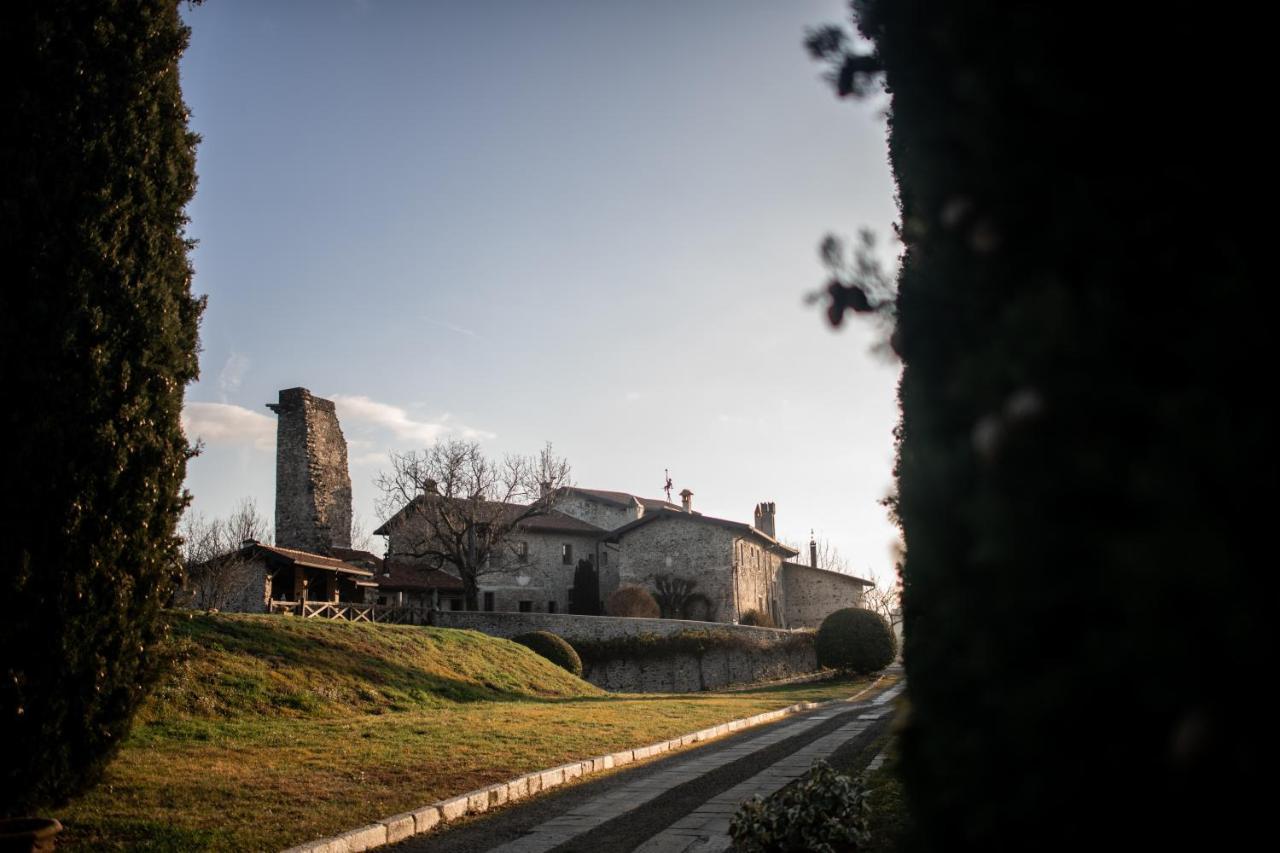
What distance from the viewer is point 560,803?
28.5 feet

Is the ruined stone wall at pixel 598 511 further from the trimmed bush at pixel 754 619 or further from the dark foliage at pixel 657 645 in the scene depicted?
the dark foliage at pixel 657 645

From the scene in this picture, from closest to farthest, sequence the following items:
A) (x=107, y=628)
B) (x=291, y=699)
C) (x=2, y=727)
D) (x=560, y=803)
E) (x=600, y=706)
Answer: (x=2, y=727) < (x=107, y=628) < (x=560, y=803) < (x=291, y=699) < (x=600, y=706)

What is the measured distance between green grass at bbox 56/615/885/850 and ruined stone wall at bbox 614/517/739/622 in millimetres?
18254

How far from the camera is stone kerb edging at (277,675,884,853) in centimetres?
660

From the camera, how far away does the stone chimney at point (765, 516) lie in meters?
54.9

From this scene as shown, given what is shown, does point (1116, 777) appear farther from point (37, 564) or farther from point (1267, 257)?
point (37, 564)

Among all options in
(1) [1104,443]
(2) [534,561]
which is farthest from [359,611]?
(1) [1104,443]

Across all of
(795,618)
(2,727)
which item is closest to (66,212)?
(2,727)

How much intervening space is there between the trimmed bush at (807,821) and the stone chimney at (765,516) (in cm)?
4959

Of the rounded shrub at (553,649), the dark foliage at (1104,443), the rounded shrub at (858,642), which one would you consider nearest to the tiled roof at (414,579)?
the rounded shrub at (553,649)

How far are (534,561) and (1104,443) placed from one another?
158ft

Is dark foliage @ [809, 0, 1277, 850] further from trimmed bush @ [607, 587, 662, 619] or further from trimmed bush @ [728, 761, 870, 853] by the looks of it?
trimmed bush @ [607, 587, 662, 619]

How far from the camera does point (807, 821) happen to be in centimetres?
552

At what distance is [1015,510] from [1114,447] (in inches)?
6.7
